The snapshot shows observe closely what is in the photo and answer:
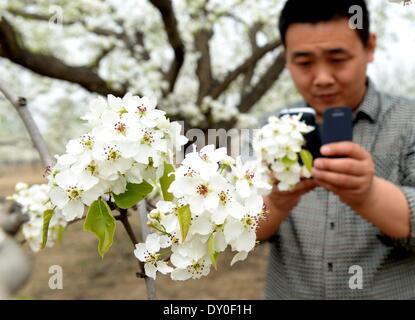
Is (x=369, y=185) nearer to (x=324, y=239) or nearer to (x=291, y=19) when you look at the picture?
(x=324, y=239)

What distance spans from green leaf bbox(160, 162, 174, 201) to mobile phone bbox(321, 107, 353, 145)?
0.56 m

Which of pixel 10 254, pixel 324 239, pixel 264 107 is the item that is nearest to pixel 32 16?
pixel 324 239

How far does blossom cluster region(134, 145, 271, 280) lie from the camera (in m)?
0.49

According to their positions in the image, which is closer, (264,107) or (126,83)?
(126,83)

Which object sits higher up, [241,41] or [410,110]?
[241,41]

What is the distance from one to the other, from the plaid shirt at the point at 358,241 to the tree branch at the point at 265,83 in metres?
2.73

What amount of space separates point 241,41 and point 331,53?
4.88 metres

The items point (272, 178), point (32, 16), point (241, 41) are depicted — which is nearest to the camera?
point (272, 178)

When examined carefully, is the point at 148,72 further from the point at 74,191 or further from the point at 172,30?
the point at 74,191

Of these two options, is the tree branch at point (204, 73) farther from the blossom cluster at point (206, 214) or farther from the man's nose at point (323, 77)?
the blossom cluster at point (206, 214)

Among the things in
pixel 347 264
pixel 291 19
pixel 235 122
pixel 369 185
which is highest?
pixel 235 122

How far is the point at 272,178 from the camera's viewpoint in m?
0.97

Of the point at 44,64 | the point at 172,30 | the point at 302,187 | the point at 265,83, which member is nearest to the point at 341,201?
the point at 302,187

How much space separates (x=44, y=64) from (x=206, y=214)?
2.39m
